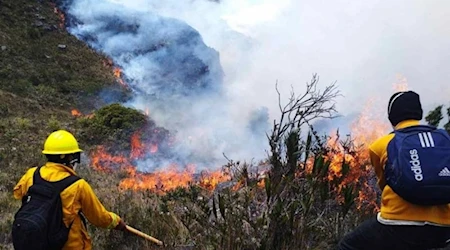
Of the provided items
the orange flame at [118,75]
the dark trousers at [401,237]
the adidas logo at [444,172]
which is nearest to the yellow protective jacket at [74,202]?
the dark trousers at [401,237]

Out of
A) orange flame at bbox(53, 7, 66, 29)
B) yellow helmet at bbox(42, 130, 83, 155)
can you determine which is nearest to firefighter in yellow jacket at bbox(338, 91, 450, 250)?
yellow helmet at bbox(42, 130, 83, 155)

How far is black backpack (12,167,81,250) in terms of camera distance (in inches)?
130

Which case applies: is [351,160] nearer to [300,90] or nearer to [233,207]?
[233,207]

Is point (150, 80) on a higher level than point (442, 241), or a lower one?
higher

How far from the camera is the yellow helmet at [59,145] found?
11.8ft

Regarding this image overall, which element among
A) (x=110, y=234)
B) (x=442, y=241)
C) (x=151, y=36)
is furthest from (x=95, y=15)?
(x=442, y=241)

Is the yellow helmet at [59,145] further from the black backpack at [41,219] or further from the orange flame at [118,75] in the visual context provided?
the orange flame at [118,75]

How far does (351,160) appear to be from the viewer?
5.42 meters

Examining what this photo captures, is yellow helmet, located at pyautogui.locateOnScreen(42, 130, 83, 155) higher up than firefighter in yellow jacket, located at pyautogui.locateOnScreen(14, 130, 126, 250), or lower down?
higher up

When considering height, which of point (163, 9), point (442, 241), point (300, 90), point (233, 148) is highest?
point (163, 9)

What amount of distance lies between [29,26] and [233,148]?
60.0 ft

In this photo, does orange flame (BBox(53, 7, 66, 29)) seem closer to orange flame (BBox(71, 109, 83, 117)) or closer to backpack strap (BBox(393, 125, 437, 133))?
orange flame (BBox(71, 109, 83, 117))

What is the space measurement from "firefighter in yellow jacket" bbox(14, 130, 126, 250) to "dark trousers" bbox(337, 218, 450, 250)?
183 centimetres

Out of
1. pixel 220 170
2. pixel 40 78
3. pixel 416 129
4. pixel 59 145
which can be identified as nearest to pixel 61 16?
pixel 40 78
